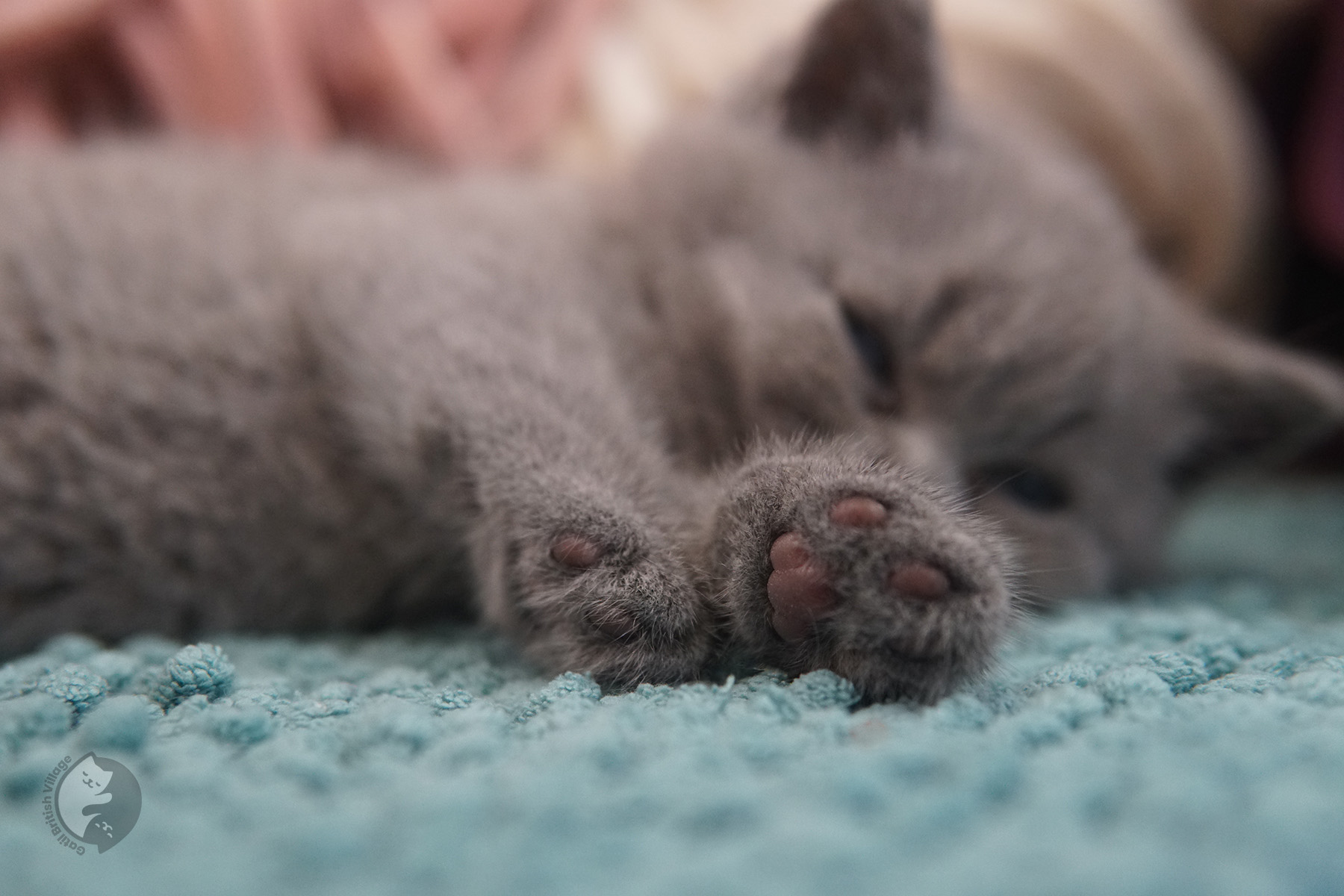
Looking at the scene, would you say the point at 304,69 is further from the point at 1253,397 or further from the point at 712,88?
the point at 1253,397

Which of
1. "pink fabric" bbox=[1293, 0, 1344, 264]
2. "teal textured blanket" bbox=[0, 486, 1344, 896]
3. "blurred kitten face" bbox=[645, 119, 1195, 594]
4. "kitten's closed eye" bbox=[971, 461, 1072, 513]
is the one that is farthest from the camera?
"pink fabric" bbox=[1293, 0, 1344, 264]

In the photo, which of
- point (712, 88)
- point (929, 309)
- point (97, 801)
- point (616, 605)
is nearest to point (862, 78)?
point (929, 309)

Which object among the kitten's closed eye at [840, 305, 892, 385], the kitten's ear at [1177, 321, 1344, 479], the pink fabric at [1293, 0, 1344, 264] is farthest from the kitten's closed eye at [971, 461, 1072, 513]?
the pink fabric at [1293, 0, 1344, 264]

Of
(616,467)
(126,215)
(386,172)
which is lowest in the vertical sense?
(616,467)

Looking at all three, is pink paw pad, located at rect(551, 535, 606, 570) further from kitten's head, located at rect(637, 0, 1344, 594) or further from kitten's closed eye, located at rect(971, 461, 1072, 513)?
kitten's closed eye, located at rect(971, 461, 1072, 513)

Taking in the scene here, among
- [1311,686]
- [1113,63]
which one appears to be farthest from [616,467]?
[1113,63]

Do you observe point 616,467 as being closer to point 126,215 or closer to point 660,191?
point 660,191
